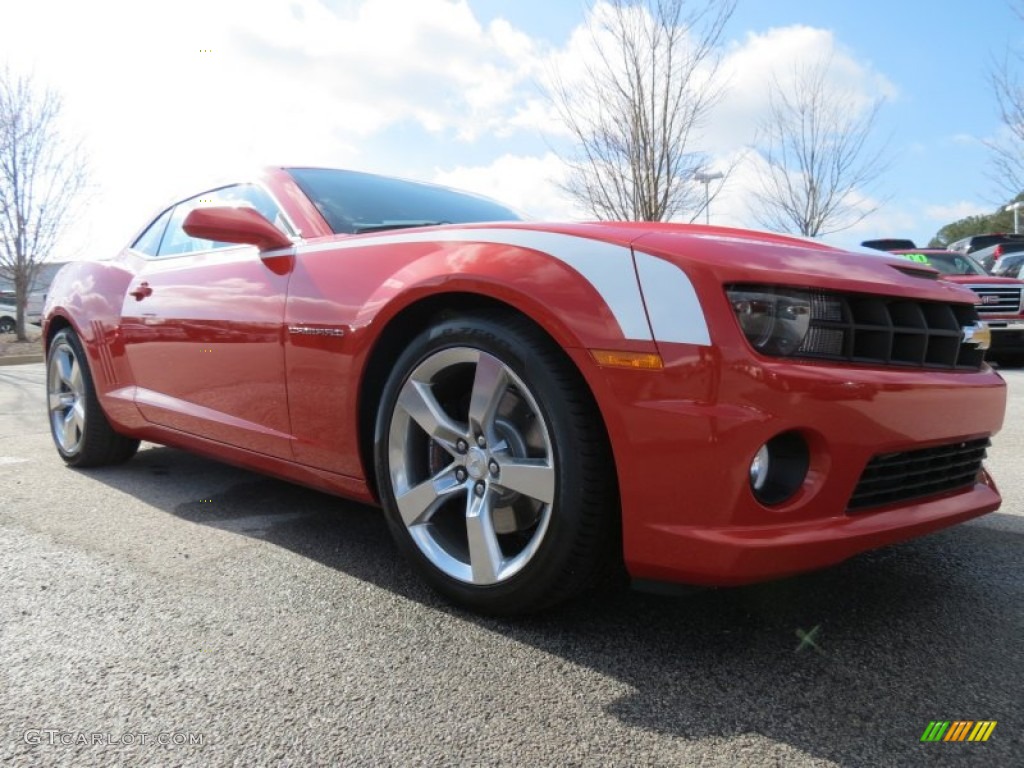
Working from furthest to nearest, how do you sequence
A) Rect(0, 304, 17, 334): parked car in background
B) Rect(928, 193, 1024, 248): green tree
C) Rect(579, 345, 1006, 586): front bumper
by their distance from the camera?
Rect(928, 193, 1024, 248): green tree → Rect(0, 304, 17, 334): parked car in background → Rect(579, 345, 1006, 586): front bumper

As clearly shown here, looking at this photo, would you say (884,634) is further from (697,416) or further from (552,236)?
(552,236)

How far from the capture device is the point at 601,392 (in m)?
1.76

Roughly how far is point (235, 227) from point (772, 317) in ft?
5.86

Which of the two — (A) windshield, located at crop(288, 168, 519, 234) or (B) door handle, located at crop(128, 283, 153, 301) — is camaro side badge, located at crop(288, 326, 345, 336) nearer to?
(A) windshield, located at crop(288, 168, 519, 234)

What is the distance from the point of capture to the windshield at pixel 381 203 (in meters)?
2.78

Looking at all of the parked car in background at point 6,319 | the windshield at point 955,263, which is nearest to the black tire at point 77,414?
the windshield at point 955,263

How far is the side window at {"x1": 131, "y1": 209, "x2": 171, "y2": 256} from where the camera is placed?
3709 mm

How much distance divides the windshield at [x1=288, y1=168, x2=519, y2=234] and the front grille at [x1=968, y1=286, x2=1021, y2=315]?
29.4 feet

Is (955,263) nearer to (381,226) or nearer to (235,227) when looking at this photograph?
(381,226)

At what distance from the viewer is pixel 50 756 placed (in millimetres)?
1452

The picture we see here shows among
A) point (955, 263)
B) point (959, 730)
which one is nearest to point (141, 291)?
point (959, 730)

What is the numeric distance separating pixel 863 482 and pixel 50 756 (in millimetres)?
1765

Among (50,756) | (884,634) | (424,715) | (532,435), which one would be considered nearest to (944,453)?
(884,634)

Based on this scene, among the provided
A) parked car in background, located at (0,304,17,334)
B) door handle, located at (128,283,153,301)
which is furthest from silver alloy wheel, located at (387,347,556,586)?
parked car in background, located at (0,304,17,334)
